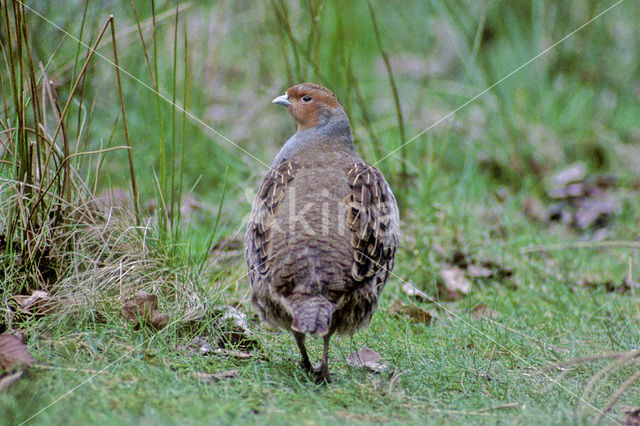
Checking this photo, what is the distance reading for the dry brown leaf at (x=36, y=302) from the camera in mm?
3666

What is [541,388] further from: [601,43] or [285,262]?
A: [601,43]

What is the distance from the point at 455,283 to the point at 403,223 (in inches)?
29.4

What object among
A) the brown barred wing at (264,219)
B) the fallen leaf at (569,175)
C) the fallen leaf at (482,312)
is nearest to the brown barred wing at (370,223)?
the brown barred wing at (264,219)

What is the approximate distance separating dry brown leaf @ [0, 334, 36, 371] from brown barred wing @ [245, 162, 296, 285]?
116 centimetres

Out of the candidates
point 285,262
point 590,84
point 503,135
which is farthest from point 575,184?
point 285,262

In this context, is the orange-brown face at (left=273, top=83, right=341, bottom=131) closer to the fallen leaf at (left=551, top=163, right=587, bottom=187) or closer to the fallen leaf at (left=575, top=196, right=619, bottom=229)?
the fallen leaf at (left=575, top=196, right=619, bottom=229)

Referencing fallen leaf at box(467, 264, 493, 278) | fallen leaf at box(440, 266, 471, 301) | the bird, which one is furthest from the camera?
fallen leaf at box(467, 264, 493, 278)

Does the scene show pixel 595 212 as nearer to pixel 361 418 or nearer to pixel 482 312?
pixel 482 312

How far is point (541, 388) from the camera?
11.5 ft

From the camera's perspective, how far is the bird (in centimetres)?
348

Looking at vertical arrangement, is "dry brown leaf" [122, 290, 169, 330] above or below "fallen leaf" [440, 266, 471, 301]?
above

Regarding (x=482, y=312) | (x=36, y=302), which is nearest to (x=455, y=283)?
(x=482, y=312)

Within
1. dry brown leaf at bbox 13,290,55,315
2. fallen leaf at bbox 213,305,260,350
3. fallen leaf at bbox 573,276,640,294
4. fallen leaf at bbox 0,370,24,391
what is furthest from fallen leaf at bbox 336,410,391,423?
fallen leaf at bbox 573,276,640,294

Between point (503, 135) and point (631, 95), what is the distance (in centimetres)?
208
